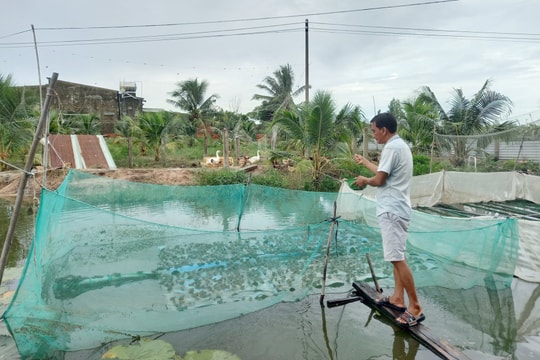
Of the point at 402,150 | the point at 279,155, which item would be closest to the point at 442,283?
the point at 402,150

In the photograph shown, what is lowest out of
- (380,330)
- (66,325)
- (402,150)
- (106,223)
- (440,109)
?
(380,330)

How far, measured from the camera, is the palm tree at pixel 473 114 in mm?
10180

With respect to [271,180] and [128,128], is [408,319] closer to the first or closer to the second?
[271,180]

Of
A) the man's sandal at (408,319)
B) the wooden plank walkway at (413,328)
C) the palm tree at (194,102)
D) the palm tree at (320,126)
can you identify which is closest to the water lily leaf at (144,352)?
the wooden plank walkway at (413,328)

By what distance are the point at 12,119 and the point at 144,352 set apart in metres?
10.2

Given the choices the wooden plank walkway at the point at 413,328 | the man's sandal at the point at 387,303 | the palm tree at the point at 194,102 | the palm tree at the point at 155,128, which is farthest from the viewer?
the palm tree at the point at 194,102

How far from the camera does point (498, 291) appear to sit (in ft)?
10.7

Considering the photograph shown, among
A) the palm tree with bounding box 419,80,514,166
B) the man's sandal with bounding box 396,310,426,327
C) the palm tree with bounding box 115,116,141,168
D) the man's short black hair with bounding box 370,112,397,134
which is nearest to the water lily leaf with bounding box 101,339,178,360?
the man's sandal with bounding box 396,310,426,327

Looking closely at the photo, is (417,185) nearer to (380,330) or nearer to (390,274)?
(390,274)

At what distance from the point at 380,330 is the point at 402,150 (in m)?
1.34

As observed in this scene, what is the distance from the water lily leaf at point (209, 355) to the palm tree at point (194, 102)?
46.5 feet

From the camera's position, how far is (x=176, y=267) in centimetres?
298

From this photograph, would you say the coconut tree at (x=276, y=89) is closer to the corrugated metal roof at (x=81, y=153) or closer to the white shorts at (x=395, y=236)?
the corrugated metal roof at (x=81, y=153)

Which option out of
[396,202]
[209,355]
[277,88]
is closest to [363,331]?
[396,202]
